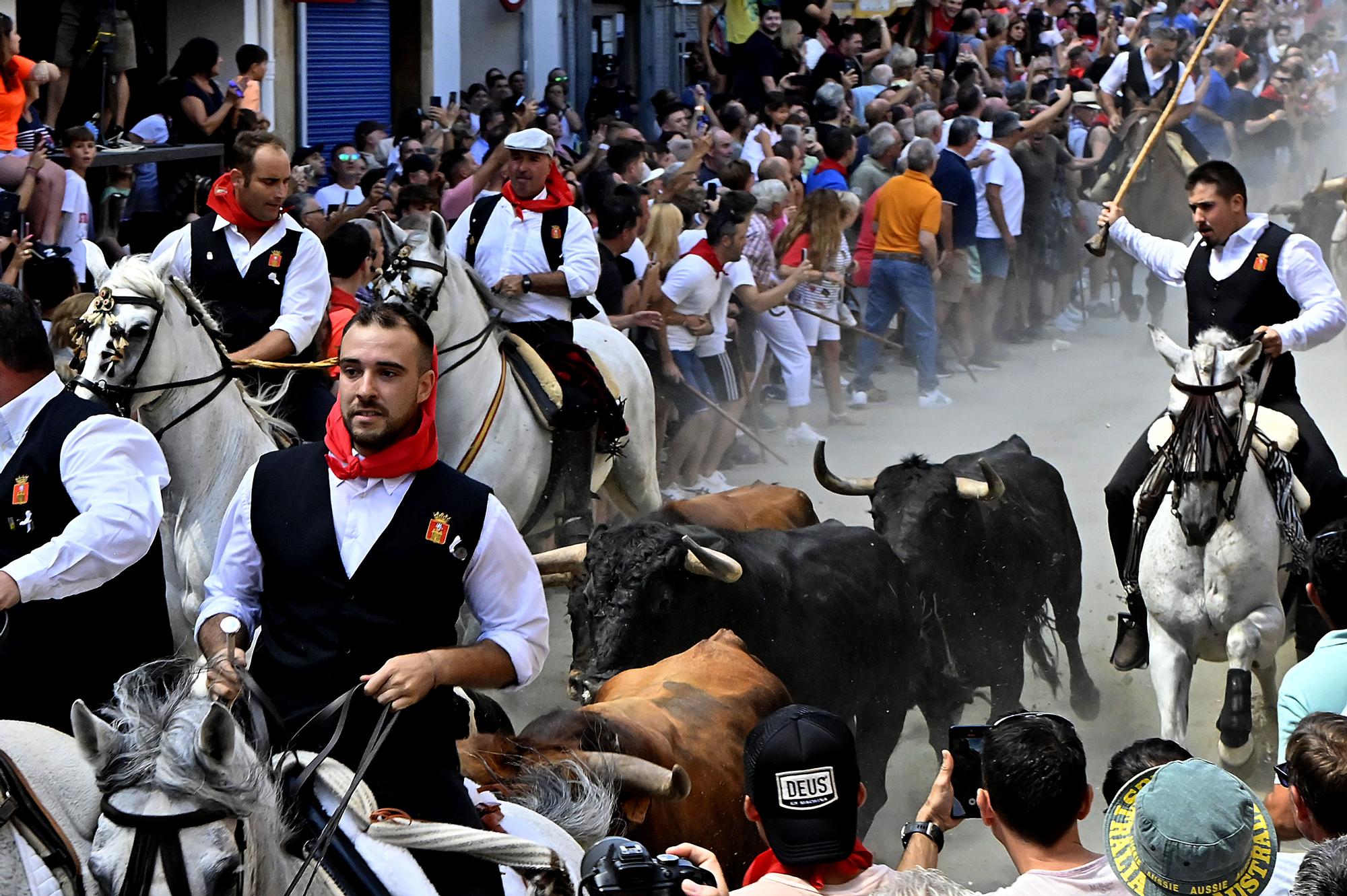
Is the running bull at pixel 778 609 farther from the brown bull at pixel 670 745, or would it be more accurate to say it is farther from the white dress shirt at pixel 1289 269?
the white dress shirt at pixel 1289 269

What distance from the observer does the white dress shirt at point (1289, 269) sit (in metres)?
7.11

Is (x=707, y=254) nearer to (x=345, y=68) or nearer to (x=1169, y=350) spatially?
(x=1169, y=350)

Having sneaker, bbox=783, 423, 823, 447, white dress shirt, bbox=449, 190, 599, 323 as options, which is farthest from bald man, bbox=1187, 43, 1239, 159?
white dress shirt, bbox=449, 190, 599, 323

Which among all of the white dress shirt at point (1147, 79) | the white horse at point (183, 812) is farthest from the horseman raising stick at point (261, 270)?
the white dress shirt at point (1147, 79)

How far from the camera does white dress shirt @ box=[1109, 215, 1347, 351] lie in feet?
23.3

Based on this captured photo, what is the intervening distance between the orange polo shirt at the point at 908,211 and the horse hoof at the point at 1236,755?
8138mm

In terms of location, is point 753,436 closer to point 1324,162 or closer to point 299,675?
point 299,675

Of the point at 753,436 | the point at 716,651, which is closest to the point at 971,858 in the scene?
the point at 716,651

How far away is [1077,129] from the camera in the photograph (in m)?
20.3

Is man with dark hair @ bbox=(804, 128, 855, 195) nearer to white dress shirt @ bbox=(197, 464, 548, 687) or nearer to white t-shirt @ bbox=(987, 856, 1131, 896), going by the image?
white dress shirt @ bbox=(197, 464, 548, 687)

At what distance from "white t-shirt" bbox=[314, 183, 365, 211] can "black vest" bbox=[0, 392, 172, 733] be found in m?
7.77

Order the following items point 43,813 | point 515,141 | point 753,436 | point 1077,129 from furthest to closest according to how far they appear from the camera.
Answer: point 1077,129
point 753,436
point 515,141
point 43,813

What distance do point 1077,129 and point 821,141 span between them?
5388mm

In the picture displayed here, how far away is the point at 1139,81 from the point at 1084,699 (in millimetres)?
13493
